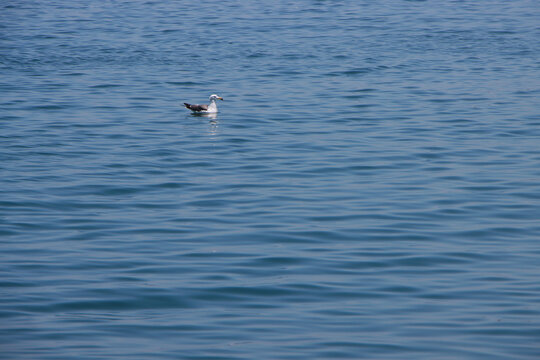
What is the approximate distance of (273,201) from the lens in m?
14.5

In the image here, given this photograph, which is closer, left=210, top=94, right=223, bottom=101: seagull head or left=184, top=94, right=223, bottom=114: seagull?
left=184, top=94, right=223, bottom=114: seagull

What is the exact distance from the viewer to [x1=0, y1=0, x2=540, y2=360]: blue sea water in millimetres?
9391

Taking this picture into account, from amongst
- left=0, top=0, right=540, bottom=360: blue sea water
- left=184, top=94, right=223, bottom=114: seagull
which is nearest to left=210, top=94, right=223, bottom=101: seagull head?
left=184, top=94, right=223, bottom=114: seagull

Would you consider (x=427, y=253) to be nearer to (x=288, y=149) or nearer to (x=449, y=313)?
(x=449, y=313)

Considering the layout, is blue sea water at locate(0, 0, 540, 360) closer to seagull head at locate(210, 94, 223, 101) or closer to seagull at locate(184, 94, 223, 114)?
seagull at locate(184, 94, 223, 114)

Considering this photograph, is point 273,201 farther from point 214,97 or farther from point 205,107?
point 214,97

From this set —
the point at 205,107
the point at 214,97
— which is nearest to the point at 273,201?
the point at 205,107

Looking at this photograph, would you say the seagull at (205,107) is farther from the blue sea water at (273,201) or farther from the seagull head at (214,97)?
the blue sea water at (273,201)

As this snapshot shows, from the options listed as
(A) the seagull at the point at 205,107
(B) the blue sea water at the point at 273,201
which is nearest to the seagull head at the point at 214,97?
(A) the seagull at the point at 205,107

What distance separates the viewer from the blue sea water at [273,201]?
30.8 ft

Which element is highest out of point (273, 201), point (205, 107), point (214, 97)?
point (273, 201)

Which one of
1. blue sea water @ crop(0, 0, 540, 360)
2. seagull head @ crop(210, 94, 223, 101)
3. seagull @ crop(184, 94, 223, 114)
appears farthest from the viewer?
seagull head @ crop(210, 94, 223, 101)

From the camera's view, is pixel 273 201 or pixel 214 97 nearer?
pixel 273 201

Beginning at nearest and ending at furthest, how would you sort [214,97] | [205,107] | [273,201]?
[273,201]
[205,107]
[214,97]
